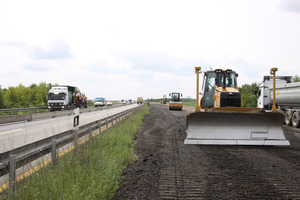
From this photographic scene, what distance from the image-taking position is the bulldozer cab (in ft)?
41.0

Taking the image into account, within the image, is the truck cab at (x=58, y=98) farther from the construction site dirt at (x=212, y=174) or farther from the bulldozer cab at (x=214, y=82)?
the construction site dirt at (x=212, y=174)

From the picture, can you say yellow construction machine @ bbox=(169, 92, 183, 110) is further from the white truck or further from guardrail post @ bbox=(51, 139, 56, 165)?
guardrail post @ bbox=(51, 139, 56, 165)

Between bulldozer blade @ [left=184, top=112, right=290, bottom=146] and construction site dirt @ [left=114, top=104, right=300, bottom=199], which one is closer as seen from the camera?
construction site dirt @ [left=114, top=104, right=300, bottom=199]

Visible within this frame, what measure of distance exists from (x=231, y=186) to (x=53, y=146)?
3549 millimetres

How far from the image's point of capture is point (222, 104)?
11656 millimetres

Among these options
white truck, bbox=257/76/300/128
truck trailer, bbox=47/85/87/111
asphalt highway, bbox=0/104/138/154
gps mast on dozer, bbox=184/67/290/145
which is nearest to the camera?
asphalt highway, bbox=0/104/138/154

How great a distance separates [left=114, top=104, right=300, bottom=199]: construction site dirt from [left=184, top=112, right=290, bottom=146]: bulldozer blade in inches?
27.9

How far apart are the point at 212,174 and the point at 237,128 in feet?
14.9

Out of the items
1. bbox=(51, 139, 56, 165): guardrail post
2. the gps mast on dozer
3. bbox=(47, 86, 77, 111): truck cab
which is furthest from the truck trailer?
bbox=(51, 139, 56, 165): guardrail post

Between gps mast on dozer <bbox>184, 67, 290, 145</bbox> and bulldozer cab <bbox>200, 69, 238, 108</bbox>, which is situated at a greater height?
bulldozer cab <bbox>200, 69, 238, 108</bbox>

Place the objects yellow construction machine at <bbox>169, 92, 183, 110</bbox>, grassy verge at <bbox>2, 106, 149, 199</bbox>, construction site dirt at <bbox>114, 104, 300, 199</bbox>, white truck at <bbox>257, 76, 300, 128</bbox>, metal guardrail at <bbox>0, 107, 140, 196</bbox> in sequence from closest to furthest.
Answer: metal guardrail at <bbox>0, 107, 140, 196</bbox>, grassy verge at <bbox>2, 106, 149, 199</bbox>, construction site dirt at <bbox>114, 104, 300, 199</bbox>, white truck at <bbox>257, 76, 300, 128</bbox>, yellow construction machine at <bbox>169, 92, 183, 110</bbox>

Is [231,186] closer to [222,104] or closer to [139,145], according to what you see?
[139,145]

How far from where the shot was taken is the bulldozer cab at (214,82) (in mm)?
12500

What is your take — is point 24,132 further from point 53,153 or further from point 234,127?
point 234,127
